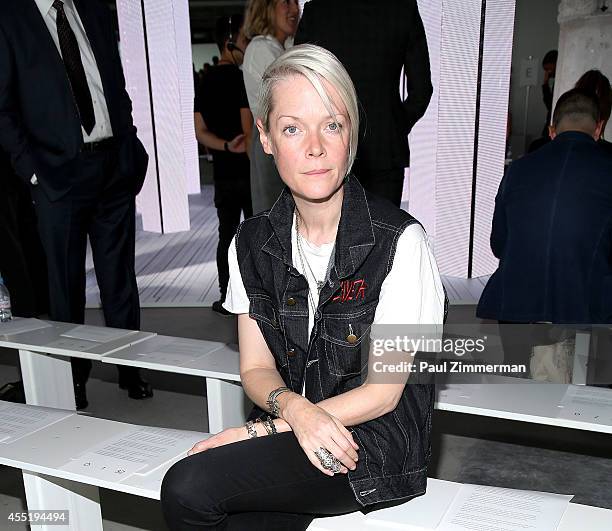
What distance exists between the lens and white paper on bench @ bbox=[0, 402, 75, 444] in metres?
1.73

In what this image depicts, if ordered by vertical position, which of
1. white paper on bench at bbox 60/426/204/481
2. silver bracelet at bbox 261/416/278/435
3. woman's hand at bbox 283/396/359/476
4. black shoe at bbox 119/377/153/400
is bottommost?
black shoe at bbox 119/377/153/400

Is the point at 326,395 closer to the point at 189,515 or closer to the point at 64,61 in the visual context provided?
the point at 189,515

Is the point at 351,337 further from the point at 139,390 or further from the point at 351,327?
the point at 139,390

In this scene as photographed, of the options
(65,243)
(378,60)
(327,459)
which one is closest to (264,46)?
(378,60)

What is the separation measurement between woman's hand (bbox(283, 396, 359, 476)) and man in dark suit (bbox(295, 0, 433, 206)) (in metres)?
1.61

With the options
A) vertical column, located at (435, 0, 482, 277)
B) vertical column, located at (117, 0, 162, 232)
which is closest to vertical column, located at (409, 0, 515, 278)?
vertical column, located at (435, 0, 482, 277)

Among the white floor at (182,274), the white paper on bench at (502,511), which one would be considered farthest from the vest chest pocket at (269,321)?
the white floor at (182,274)

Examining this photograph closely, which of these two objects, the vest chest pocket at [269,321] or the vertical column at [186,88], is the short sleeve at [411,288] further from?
the vertical column at [186,88]

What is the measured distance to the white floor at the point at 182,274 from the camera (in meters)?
4.25

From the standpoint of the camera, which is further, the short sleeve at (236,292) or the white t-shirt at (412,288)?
the short sleeve at (236,292)

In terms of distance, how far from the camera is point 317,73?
50.9 inches

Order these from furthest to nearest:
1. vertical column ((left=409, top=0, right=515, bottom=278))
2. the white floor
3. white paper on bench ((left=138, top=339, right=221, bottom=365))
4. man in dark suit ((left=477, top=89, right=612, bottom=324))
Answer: the white floor
vertical column ((left=409, top=0, right=515, bottom=278))
white paper on bench ((left=138, top=339, right=221, bottom=365))
man in dark suit ((left=477, top=89, right=612, bottom=324))

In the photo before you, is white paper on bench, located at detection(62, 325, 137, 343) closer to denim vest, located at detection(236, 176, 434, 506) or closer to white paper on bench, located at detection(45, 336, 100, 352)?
white paper on bench, located at detection(45, 336, 100, 352)

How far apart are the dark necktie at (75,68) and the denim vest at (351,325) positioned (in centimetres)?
138
